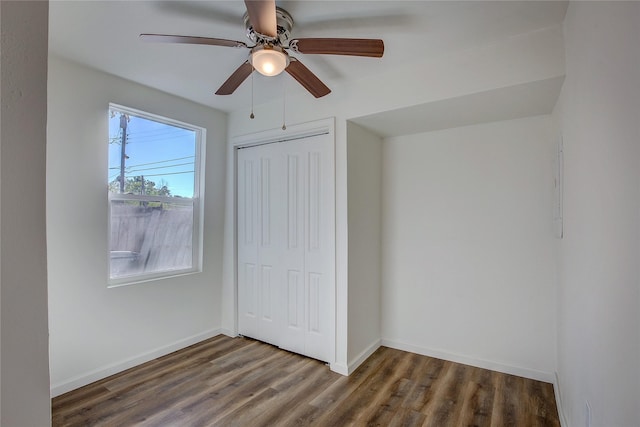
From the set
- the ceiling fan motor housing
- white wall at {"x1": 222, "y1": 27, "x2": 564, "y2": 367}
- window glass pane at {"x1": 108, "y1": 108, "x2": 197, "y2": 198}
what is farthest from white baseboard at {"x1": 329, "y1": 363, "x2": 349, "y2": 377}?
the ceiling fan motor housing

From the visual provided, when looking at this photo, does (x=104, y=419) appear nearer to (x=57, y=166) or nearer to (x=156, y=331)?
(x=156, y=331)

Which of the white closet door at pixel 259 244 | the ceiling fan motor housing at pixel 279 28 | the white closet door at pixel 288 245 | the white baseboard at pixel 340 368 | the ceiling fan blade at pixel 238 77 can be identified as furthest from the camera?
the white closet door at pixel 259 244

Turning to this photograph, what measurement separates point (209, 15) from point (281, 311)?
256 cm

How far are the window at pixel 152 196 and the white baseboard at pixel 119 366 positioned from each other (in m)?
0.67

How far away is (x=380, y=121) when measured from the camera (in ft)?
9.17

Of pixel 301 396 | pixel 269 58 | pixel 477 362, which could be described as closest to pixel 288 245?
pixel 301 396

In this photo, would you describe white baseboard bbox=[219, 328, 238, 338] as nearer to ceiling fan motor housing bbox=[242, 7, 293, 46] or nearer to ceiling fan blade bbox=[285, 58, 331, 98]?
ceiling fan blade bbox=[285, 58, 331, 98]

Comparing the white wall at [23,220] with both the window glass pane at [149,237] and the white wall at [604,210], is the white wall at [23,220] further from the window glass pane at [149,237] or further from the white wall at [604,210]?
the window glass pane at [149,237]

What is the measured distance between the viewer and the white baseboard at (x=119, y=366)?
93.0 inches

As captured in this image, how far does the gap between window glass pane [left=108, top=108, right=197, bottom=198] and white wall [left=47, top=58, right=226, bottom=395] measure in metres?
0.13

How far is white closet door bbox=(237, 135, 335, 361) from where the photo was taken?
2.93 meters

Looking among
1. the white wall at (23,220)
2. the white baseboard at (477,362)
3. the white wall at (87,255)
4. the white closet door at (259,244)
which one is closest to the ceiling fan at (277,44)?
the white wall at (23,220)

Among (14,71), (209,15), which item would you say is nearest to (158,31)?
(209,15)

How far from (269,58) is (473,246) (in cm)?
233
